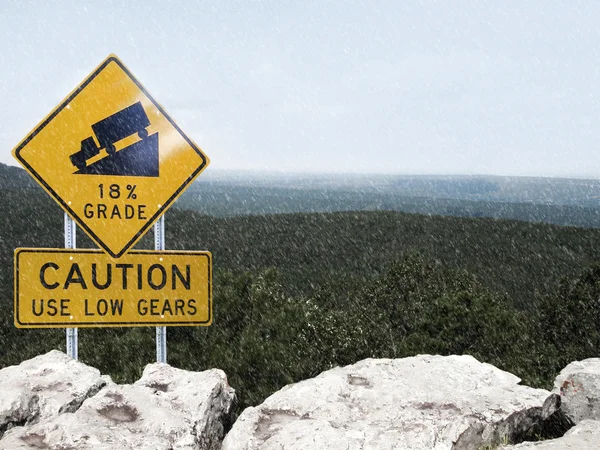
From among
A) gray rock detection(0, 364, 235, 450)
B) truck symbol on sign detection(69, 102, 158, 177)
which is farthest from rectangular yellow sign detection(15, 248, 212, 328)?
gray rock detection(0, 364, 235, 450)

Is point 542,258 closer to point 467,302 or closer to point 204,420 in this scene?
point 467,302

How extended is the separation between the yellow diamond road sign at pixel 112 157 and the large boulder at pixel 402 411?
86.8 inches

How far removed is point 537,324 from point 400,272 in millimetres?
10115

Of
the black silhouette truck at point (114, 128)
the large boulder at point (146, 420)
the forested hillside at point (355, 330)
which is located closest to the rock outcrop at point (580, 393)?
the large boulder at point (146, 420)

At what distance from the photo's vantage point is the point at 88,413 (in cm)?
432

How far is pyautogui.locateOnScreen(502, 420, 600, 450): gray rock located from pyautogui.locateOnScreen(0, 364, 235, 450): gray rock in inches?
76.0

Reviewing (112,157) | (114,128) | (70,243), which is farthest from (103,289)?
(114,128)

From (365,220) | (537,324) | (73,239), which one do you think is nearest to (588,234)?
(365,220)

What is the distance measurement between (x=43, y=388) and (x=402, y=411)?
105 inches

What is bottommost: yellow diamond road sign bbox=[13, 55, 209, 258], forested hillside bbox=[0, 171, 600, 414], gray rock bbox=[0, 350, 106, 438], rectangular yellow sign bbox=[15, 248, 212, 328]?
forested hillside bbox=[0, 171, 600, 414]

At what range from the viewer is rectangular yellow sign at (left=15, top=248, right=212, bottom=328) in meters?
5.96

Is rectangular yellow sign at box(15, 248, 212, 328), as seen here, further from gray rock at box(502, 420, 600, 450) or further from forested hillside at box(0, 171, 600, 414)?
forested hillside at box(0, 171, 600, 414)

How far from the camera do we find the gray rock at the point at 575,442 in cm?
392

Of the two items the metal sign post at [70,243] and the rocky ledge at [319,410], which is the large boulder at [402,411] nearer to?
the rocky ledge at [319,410]
